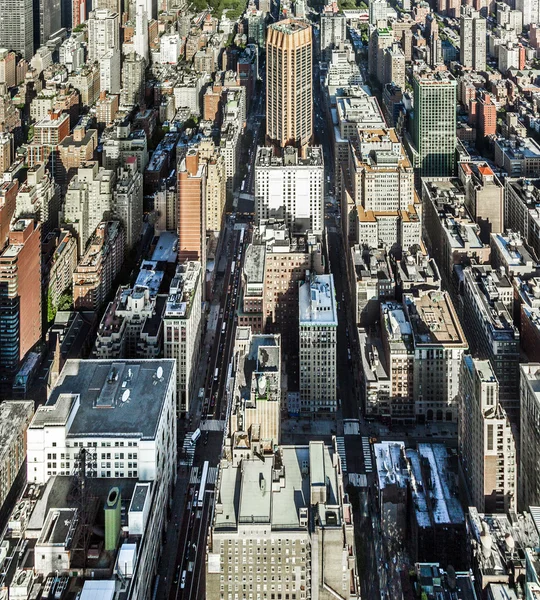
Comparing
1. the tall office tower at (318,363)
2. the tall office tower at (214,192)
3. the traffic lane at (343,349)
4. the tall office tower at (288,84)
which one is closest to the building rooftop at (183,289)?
the tall office tower at (318,363)

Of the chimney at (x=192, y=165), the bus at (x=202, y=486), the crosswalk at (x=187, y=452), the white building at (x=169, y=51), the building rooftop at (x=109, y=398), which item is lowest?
the bus at (x=202, y=486)

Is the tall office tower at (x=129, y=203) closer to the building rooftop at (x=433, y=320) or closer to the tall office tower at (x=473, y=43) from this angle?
the building rooftop at (x=433, y=320)

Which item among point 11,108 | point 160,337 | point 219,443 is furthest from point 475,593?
point 11,108

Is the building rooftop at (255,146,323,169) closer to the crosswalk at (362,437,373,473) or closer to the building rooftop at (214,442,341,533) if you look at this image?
the crosswalk at (362,437,373,473)

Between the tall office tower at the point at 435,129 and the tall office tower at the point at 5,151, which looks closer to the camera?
the tall office tower at the point at 5,151

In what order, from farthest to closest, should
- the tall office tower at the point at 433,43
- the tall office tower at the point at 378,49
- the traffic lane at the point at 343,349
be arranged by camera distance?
the tall office tower at the point at 433,43
the tall office tower at the point at 378,49
the traffic lane at the point at 343,349

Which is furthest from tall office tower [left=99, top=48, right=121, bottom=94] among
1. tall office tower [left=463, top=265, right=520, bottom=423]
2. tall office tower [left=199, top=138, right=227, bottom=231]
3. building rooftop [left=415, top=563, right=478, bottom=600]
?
building rooftop [left=415, top=563, right=478, bottom=600]

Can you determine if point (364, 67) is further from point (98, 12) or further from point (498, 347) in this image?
point (498, 347)
